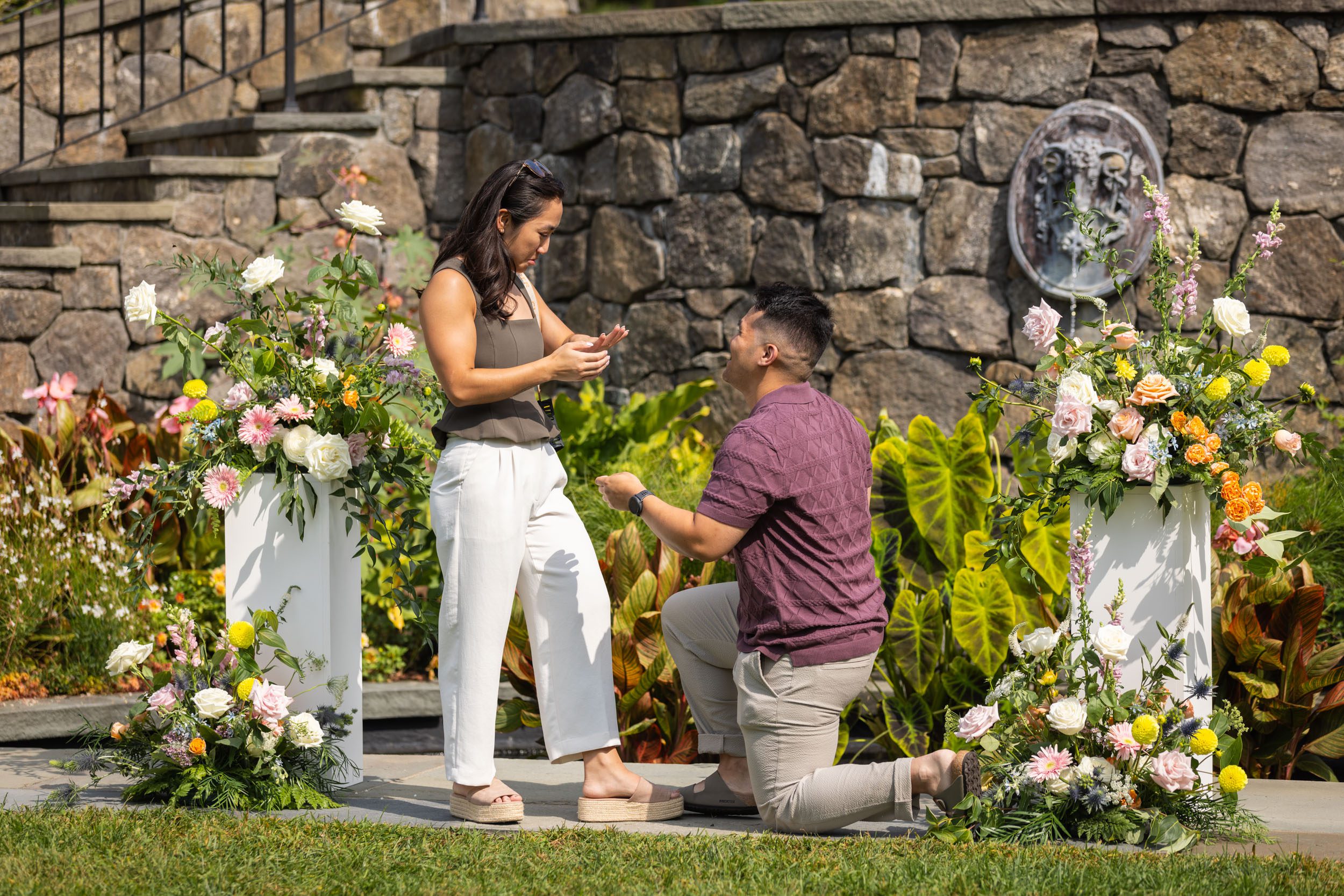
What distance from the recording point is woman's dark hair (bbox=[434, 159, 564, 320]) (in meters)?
3.41

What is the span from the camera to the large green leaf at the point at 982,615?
3951 millimetres

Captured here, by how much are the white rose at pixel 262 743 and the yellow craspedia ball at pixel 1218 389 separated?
8.00 feet

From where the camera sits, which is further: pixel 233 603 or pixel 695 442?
pixel 695 442

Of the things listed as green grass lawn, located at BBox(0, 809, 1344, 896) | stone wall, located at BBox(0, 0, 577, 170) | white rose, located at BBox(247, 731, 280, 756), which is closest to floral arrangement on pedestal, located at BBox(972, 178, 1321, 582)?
green grass lawn, located at BBox(0, 809, 1344, 896)

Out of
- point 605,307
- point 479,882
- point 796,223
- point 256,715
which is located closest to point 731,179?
→ point 796,223

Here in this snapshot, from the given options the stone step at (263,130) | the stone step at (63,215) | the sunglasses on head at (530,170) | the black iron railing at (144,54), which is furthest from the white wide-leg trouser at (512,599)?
the black iron railing at (144,54)

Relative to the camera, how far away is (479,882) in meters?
2.88

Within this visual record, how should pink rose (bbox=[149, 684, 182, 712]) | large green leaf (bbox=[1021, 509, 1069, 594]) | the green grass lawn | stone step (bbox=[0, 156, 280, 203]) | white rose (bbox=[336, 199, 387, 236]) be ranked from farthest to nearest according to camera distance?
stone step (bbox=[0, 156, 280, 203])
large green leaf (bbox=[1021, 509, 1069, 594])
white rose (bbox=[336, 199, 387, 236])
pink rose (bbox=[149, 684, 182, 712])
the green grass lawn

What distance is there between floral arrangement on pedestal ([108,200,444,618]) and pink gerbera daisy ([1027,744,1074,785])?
167 centimetres

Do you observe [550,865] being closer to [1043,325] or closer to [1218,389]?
[1043,325]

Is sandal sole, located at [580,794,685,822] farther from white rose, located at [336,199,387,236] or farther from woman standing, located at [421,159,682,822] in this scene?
white rose, located at [336,199,387,236]

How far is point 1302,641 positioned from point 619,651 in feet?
6.37

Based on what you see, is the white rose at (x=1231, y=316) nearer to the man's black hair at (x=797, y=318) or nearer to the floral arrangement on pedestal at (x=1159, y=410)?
the floral arrangement on pedestal at (x=1159, y=410)

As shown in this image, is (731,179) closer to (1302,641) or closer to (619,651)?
(619,651)
